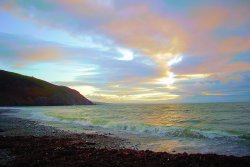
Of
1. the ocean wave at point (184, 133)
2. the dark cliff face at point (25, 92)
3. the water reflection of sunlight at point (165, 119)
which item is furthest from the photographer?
the dark cliff face at point (25, 92)

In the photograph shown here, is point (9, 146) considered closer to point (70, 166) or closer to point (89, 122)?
point (70, 166)

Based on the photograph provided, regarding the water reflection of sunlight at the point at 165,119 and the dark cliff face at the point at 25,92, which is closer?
the water reflection of sunlight at the point at 165,119

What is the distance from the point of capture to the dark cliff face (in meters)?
158

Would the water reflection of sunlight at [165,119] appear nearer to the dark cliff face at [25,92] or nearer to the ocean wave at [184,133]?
the ocean wave at [184,133]

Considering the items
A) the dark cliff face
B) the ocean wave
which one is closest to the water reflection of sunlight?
the ocean wave

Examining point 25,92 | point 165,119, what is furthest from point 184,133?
point 25,92

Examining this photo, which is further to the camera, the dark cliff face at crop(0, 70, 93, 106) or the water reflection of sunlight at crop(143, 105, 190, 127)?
the dark cliff face at crop(0, 70, 93, 106)

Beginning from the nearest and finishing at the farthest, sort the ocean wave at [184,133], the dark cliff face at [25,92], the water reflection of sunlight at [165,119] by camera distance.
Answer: the ocean wave at [184,133] → the water reflection of sunlight at [165,119] → the dark cliff face at [25,92]

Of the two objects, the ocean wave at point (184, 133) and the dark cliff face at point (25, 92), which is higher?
the dark cliff face at point (25, 92)

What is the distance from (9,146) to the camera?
16.2 m

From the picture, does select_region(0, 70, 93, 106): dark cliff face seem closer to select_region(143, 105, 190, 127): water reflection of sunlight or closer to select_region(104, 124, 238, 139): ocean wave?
select_region(143, 105, 190, 127): water reflection of sunlight

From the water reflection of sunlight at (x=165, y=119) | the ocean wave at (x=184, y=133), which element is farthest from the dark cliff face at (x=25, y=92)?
the ocean wave at (x=184, y=133)

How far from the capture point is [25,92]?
17175cm

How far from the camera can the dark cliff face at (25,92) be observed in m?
158
